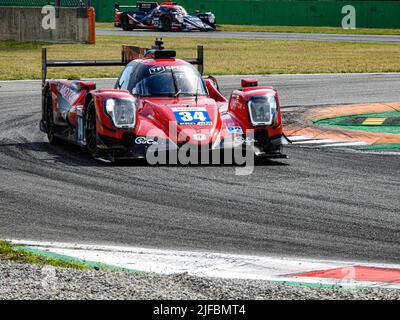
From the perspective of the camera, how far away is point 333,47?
37.7 metres

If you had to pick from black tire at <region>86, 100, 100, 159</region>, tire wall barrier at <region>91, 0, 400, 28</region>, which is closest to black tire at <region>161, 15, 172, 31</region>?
tire wall barrier at <region>91, 0, 400, 28</region>

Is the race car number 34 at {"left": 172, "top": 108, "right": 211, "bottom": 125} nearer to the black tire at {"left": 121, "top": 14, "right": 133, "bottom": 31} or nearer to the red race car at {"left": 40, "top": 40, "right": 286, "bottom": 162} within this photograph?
the red race car at {"left": 40, "top": 40, "right": 286, "bottom": 162}

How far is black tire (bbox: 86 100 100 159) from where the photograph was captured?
12.6 metres

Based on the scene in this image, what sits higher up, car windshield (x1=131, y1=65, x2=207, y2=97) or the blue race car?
car windshield (x1=131, y1=65, x2=207, y2=97)

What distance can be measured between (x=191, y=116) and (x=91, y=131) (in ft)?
4.29

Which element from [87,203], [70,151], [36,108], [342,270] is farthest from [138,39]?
[342,270]

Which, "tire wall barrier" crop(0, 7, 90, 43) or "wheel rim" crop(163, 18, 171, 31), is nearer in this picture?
"tire wall barrier" crop(0, 7, 90, 43)

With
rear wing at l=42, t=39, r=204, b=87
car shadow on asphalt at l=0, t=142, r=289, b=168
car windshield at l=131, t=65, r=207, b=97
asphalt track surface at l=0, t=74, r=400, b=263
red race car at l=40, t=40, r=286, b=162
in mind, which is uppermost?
rear wing at l=42, t=39, r=204, b=87

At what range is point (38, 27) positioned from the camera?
37.6 m

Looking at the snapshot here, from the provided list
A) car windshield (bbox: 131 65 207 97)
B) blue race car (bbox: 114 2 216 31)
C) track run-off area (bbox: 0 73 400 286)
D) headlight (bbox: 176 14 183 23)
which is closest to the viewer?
track run-off area (bbox: 0 73 400 286)

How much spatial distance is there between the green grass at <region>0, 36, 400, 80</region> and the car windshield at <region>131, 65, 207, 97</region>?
12.3 m

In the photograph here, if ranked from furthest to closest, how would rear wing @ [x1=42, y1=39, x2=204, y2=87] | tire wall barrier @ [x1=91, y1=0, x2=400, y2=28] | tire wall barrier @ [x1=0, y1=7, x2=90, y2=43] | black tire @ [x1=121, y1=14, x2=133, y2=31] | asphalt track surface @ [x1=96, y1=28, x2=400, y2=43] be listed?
tire wall barrier @ [x1=91, y1=0, x2=400, y2=28]
black tire @ [x1=121, y1=14, x2=133, y2=31]
asphalt track surface @ [x1=96, y1=28, x2=400, y2=43]
tire wall barrier @ [x1=0, y1=7, x2=90, y2=43]
rear wing @ [x1=42, y1=39, x2=204, y2=87]

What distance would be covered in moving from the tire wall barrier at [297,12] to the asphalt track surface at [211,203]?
1654 inches

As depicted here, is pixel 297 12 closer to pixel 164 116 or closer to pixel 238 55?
pixel 238 55
